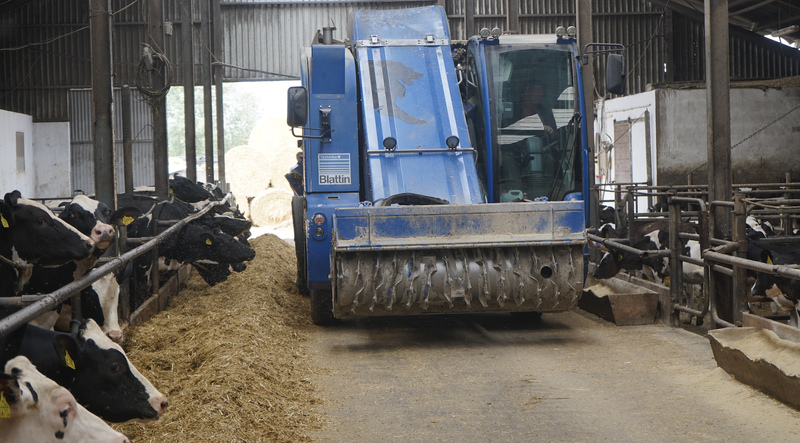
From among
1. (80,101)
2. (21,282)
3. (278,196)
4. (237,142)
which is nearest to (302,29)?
(278,196)

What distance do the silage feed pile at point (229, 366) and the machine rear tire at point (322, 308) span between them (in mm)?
188

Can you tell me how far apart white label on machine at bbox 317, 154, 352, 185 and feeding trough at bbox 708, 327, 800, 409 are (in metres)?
3.94

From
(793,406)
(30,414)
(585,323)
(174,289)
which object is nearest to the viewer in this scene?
(30,414)

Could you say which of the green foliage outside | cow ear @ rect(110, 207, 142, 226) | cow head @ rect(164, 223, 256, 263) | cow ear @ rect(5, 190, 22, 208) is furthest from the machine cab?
the green foliage outside

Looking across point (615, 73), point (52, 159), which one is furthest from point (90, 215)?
point (52, 159)

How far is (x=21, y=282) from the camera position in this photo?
6.09 m

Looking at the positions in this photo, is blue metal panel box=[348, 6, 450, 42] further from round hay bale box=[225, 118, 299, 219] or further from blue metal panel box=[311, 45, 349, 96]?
round hay bale box=[225, 118, 299, 219]

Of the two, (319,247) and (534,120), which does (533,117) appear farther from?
(319,247)

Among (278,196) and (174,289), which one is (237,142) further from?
(174,289)

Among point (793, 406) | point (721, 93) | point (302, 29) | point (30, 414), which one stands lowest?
point (793, 406)

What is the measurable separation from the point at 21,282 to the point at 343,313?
2.90 meters

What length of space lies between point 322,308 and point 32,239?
11.6 feet

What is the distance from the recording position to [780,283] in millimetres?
8023

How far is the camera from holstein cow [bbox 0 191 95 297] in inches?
240
